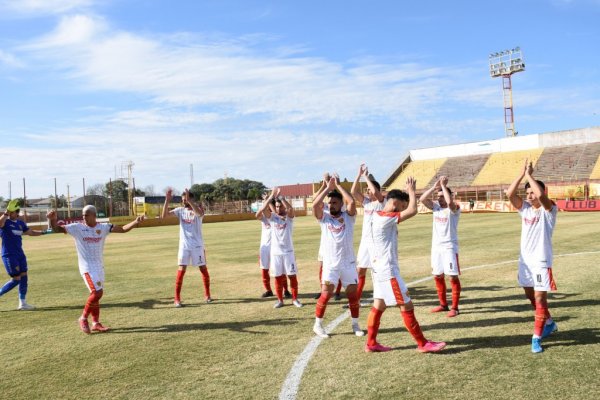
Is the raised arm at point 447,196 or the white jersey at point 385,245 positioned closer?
the white jersey at point 385,245

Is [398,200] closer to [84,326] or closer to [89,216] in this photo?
[89,216]

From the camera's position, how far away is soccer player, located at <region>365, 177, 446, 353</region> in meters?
6.46

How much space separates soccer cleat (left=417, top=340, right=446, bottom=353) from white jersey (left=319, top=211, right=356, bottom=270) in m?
1.74

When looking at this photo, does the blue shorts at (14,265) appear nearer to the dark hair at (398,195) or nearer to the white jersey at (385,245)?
the white jersey at (385,245)

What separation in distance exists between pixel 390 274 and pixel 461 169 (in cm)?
A: 6537

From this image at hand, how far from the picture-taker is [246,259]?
18.6 metres

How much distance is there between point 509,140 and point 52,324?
6857 centimetres

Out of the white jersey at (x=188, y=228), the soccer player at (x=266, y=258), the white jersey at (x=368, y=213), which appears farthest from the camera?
the soccer player at (x=266, y=258)

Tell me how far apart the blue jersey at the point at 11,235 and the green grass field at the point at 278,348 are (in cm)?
129

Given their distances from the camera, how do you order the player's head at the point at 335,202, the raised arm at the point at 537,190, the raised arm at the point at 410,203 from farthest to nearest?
the player's head at the point at 335,202, the raised arm at the point at 537,190, the raised arm at the point at 410,203

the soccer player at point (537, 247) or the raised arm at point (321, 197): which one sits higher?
the raised arm at point (321, 197)

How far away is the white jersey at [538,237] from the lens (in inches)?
263

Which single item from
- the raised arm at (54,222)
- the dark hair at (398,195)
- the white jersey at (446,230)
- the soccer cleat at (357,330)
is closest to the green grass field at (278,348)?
the soccer cleat at (357,330)

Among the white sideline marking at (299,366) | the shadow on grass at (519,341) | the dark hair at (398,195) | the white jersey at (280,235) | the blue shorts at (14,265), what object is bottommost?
the white sideline marking at (299,366)
